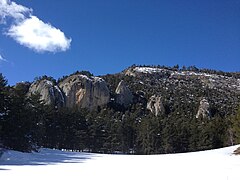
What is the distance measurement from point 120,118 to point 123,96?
23800mm

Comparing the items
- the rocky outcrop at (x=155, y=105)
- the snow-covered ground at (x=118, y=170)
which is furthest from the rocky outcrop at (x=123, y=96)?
the snow-covered ground at (x=118, y=170)

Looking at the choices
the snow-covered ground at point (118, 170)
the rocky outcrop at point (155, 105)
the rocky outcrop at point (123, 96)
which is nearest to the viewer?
the snow-covered ground at point (118, 170)

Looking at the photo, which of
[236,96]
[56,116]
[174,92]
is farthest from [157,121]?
[236,96]

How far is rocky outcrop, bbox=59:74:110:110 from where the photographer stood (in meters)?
106

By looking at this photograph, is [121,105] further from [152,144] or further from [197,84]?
[197,84]

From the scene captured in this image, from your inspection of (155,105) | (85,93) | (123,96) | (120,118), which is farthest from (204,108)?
(85,93)

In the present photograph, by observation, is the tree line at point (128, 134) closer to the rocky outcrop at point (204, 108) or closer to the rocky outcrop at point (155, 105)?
the rocky outcrop at point (155, 105)

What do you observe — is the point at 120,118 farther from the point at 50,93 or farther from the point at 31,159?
the point at 31,159

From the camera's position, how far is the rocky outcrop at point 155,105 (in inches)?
4240

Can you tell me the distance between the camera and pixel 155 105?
110375 mm

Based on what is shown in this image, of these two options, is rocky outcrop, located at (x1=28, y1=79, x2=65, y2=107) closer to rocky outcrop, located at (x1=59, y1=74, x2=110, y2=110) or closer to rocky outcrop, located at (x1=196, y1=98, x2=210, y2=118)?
rocky outcrop, located at (x1=59, y1=74, x2=110, y2=110)

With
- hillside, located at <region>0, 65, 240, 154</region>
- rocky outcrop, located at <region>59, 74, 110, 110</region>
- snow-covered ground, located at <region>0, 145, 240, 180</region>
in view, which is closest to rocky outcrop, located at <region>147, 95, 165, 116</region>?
hillside, located at <region>0, 65, 240, 154</region>

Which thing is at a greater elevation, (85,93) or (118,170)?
(85,93)

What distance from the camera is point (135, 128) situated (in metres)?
73.8
